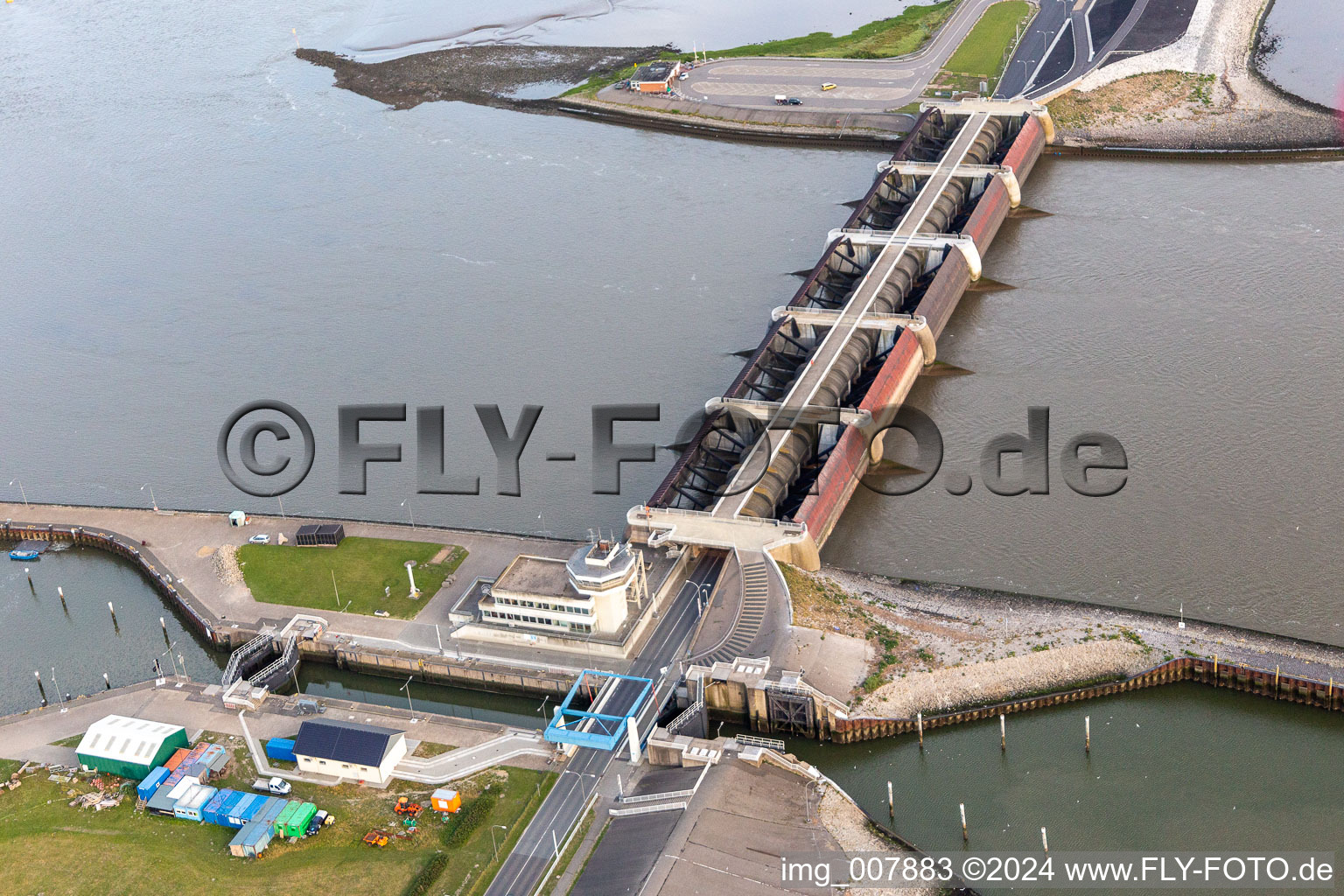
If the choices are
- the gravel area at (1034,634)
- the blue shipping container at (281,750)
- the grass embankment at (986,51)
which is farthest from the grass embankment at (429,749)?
the grass embankment at (986,51)

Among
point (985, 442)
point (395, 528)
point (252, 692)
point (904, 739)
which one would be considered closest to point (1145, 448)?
point (985, 442)

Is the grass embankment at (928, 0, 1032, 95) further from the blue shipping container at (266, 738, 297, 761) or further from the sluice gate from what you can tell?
the blue shipping container at (266, 738, 297, 761)

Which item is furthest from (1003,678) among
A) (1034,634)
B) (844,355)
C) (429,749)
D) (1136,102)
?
(1136,102)

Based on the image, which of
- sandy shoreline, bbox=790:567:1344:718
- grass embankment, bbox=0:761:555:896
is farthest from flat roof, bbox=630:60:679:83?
grass embankment, bbox=0:761:555:896

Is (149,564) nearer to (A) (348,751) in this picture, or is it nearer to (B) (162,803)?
(B) (162,803)

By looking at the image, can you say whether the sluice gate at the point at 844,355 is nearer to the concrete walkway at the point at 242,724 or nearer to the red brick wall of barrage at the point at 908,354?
the red brick wall of barrage at the point at 908,354
